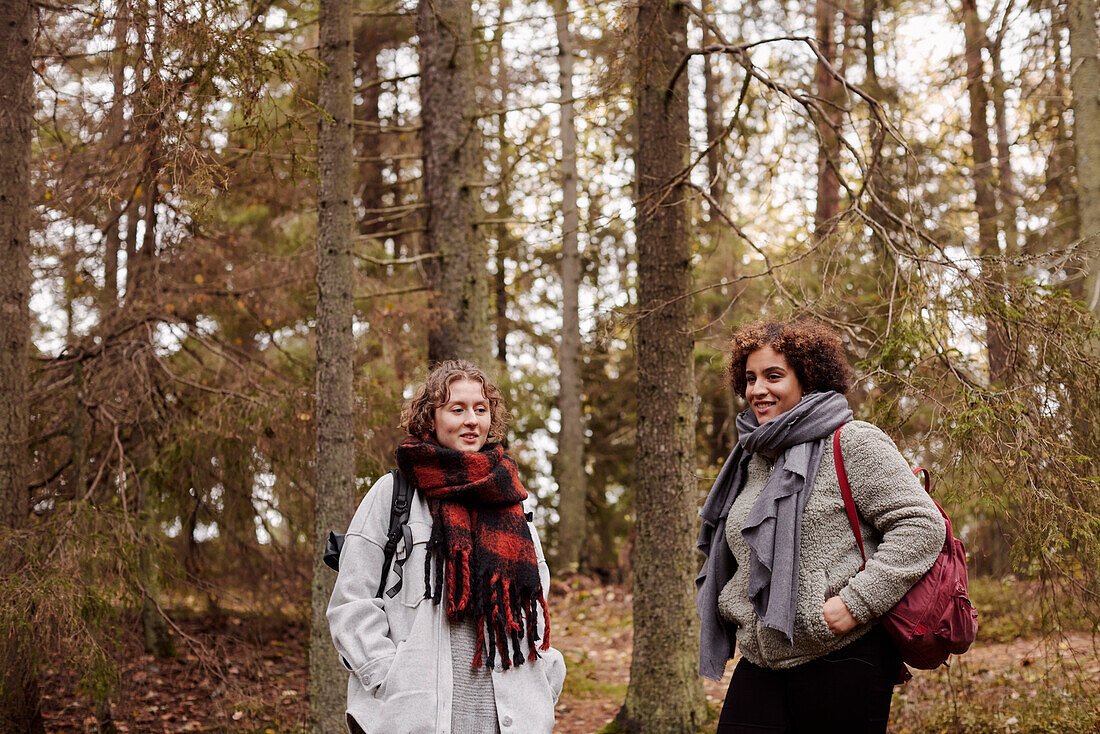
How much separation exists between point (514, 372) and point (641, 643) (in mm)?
9109

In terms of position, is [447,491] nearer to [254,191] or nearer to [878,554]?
[878,554]

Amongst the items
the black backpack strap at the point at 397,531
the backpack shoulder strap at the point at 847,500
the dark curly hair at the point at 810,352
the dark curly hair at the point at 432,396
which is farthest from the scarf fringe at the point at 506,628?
the dark curly hair at the point at 810,352

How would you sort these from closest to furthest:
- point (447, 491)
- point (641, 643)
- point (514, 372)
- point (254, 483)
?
point (447, 491)
point (641, 643)
point (254, 483)
point (514, 372)

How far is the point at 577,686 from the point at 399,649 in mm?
5705

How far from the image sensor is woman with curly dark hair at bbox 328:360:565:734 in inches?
106

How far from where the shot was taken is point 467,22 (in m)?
8.05

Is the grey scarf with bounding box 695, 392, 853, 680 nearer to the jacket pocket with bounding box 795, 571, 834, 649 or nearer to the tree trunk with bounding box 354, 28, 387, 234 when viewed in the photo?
the jacket pocket with bounding box 795, 571, 834, 649

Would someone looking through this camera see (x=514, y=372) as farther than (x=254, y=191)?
Yes

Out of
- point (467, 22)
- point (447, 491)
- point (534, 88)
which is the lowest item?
point (447, 491)

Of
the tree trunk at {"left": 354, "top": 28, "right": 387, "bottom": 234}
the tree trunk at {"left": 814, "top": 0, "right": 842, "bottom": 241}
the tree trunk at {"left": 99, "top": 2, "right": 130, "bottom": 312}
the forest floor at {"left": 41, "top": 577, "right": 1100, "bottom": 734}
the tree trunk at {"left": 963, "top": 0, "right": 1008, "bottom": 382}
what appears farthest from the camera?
the tree trunk at {"left": 354, "top": 28, "right": 387, "bottom": 234}

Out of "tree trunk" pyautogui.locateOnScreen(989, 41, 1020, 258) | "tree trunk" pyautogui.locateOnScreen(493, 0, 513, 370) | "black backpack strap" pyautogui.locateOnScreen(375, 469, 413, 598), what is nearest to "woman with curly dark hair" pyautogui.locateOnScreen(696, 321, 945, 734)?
"black backpack strap" pyautogui.locateOnScreen(375, 469, 413, 598)

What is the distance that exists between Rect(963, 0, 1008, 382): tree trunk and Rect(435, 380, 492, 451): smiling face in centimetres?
294

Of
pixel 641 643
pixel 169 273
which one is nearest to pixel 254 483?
pixel 169 273

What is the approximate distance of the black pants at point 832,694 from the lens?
2.69 metres
